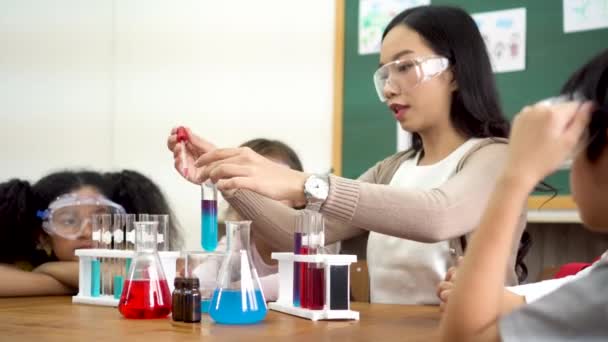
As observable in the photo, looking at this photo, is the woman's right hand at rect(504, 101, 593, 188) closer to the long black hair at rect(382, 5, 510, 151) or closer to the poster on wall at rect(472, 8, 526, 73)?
the long black hair at rect(382, 5, 510, 151)

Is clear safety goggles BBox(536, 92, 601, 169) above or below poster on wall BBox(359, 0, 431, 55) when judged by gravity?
below

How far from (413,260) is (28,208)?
104 centimetres

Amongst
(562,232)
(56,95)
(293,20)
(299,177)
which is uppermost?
(293,20)

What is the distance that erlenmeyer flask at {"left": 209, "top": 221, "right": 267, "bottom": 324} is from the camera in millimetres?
1146

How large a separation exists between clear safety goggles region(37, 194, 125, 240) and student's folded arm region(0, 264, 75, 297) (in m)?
0.16

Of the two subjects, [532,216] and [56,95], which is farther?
[56,95]

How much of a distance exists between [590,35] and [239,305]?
193cm

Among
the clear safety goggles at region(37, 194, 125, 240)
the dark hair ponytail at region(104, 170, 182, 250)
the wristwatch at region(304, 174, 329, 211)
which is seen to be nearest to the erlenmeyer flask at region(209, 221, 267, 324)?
the wristwatch at region(304, 174, 329, 211)

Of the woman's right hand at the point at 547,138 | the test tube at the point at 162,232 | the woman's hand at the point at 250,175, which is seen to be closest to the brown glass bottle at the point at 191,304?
the woman's hand at the point at 250,175

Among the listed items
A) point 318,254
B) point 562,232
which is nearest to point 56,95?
point 562,232

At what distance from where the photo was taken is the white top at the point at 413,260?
1.67 metres

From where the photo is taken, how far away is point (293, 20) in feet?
11.0

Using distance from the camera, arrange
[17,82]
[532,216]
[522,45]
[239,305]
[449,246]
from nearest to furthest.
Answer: [239,305], [449,246], [532,216], [522,45], [17,82]

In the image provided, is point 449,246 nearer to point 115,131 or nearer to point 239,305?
point 239,305
